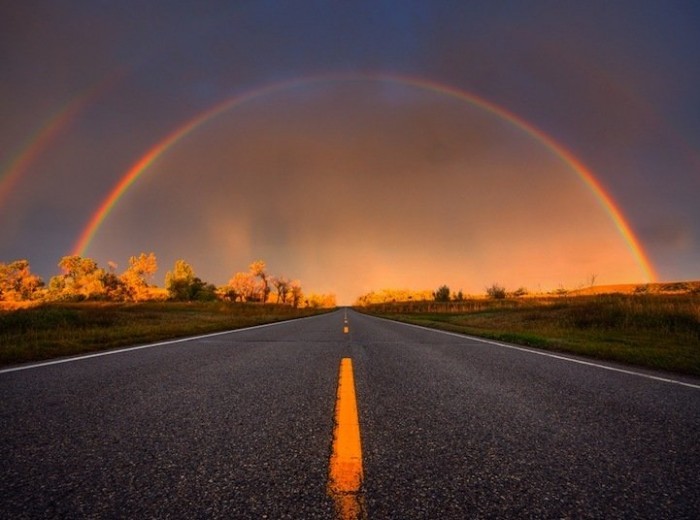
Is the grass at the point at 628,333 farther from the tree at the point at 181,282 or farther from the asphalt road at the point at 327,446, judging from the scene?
the tree at the point at 181,282

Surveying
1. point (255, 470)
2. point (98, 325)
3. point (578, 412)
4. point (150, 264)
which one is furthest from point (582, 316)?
point (150, 264)

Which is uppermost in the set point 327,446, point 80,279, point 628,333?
point 80,279

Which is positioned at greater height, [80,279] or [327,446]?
[80,279]

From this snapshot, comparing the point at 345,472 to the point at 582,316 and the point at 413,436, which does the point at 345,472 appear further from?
the point at 582,316

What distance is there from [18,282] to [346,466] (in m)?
93.3

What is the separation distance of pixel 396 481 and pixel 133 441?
1836 millimetres

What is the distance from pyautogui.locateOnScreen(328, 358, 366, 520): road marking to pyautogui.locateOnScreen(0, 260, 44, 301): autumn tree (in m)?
88.9

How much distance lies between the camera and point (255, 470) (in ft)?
6.54

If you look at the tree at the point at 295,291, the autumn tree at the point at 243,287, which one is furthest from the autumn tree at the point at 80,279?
the tree at the point at 295,291

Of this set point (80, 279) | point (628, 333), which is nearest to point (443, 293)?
point (628, 333)

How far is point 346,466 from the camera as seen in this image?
2.01m

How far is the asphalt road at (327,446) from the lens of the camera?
167cm

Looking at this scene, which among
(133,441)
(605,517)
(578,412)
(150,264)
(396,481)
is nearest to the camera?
(605,517)

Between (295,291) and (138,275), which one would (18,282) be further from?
(295,291)
